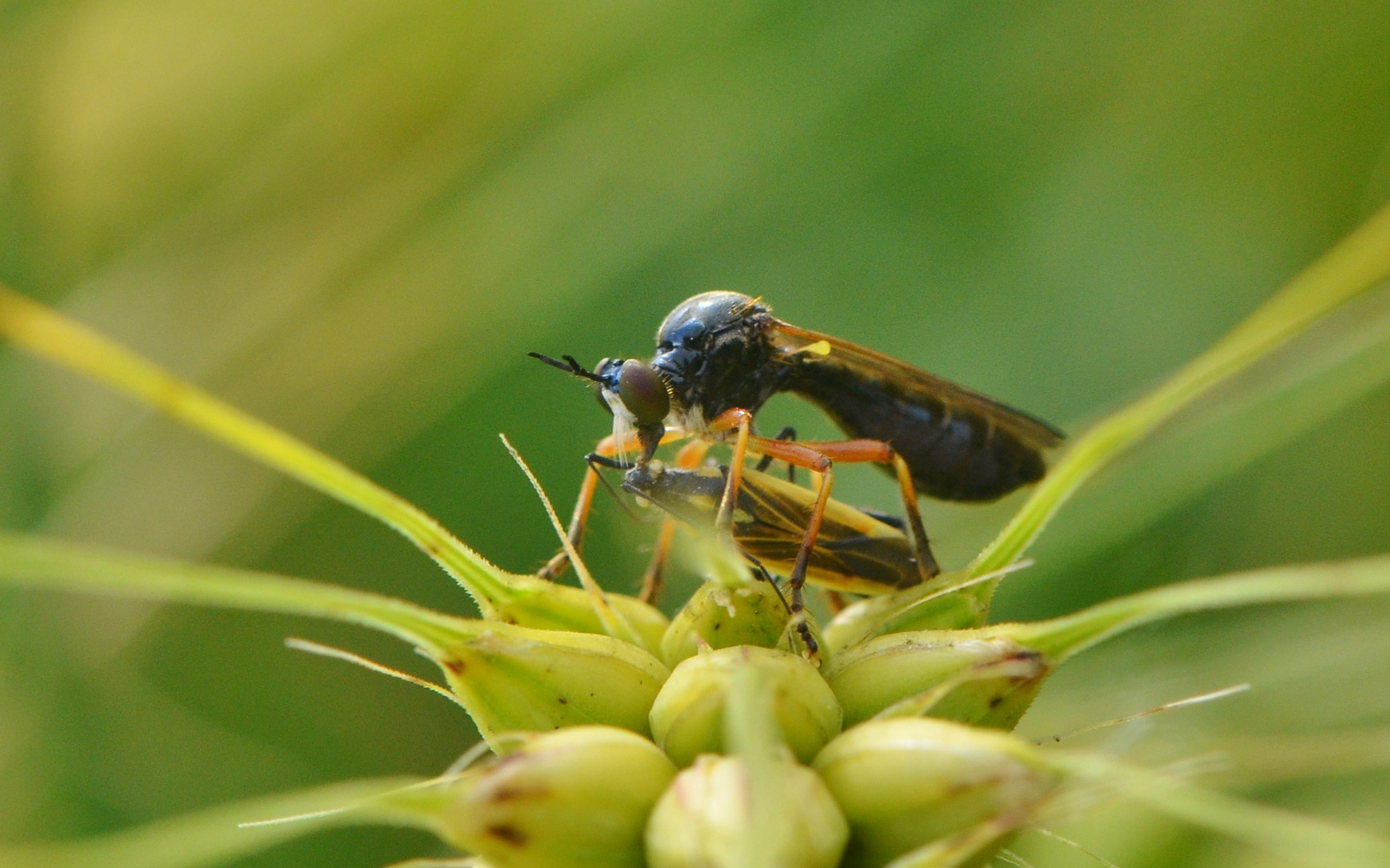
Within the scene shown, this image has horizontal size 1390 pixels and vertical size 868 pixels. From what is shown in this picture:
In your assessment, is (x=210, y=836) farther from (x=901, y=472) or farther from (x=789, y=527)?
(x=901, y=472)

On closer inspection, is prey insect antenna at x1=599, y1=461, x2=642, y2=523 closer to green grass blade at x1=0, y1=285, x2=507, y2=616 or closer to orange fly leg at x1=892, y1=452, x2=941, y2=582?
orange fly leg at x1=892, y1=452, x2=941, y2=582

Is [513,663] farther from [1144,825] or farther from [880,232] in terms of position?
[880,232]

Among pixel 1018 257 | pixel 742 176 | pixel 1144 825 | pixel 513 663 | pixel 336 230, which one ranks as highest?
pixel 336 230

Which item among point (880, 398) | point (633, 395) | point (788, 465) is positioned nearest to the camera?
point (633, 395)

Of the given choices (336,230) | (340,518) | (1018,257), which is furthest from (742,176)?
(340,518)

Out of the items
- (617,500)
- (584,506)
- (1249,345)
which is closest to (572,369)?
(584,506)

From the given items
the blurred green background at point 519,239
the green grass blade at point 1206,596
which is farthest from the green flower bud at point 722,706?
the blurred green background at point 519,239
